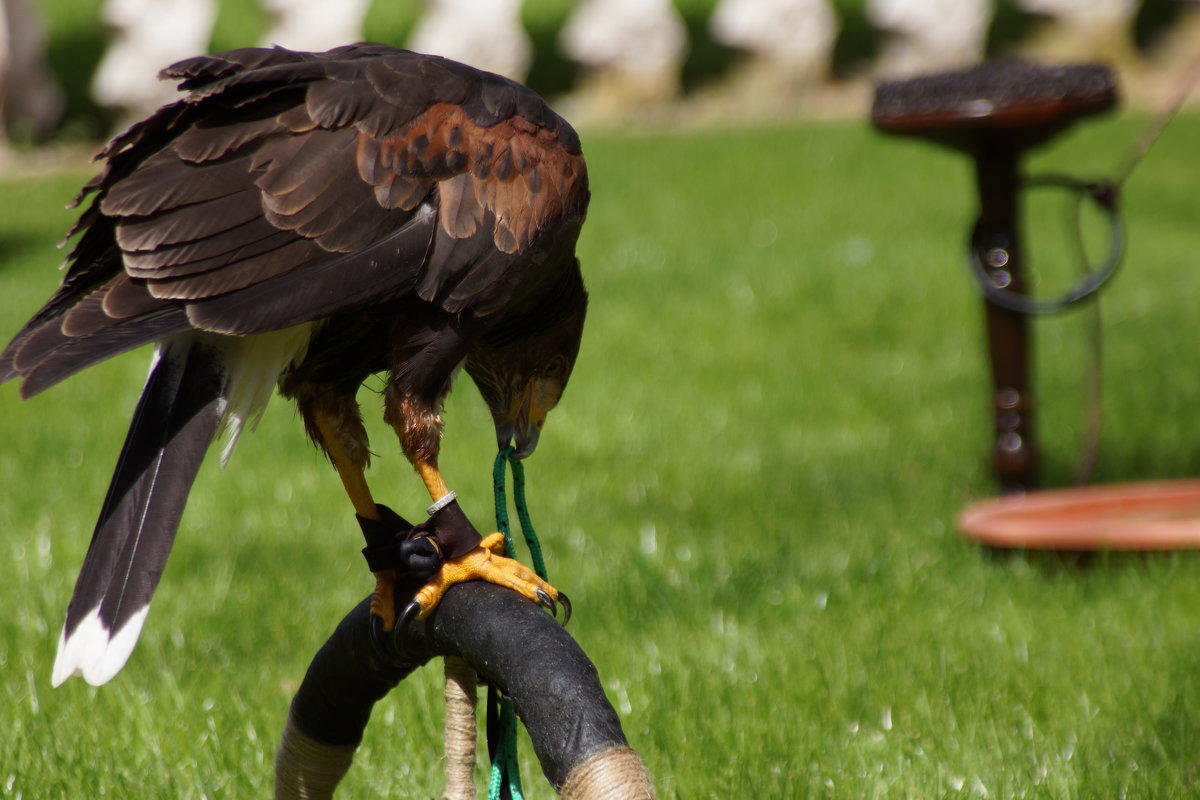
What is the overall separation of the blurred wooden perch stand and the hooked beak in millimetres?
546

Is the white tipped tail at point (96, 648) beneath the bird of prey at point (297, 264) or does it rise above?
beneath

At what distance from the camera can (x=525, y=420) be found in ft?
9.05

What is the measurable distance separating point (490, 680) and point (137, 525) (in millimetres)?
559

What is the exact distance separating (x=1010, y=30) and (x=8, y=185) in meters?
10.1

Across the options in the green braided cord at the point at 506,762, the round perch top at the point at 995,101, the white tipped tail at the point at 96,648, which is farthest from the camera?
the round perch top at the point at 995,101

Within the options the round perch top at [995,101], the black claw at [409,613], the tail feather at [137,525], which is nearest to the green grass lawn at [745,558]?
the black claw at [409,613]

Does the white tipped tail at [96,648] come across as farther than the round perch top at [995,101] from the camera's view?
No

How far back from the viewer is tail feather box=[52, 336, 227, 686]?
6.62 ft

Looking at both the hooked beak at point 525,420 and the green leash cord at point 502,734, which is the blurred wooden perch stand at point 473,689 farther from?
the hooked beak at point 525,420

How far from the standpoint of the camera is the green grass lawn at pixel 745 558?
3.19 m

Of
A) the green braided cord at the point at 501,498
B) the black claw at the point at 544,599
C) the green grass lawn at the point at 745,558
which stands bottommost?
the green grass lawn at the point at 745,558

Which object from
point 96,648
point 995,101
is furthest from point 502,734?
point 995,101

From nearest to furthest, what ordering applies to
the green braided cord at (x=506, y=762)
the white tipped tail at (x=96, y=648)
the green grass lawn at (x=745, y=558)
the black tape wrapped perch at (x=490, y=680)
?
1. the black tape wrapped perch at (x=490, y=680)
2. the white tipped tail at (x=96, y=648)
3. the green braided cord at (x=506, y=762)
4. the green grass lawn at (x=745, y=558)

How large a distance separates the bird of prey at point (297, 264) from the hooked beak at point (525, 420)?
0.85ft
